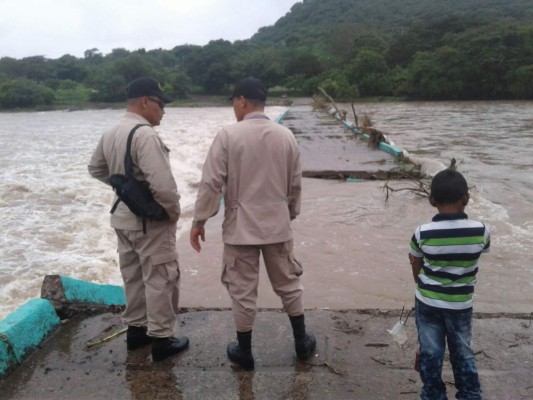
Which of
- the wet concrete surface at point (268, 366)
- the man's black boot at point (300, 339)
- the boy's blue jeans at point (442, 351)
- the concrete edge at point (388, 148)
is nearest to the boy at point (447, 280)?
the boy's blue jeans at point (442, 351)

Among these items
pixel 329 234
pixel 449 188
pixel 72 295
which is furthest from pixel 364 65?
pixel 449 188

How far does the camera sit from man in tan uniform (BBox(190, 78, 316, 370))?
2943 millimetres

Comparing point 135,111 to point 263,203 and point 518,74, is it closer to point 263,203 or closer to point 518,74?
point 263,203

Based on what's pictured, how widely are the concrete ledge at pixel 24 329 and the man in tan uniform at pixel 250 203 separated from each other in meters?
1.36

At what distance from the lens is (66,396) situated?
113 inches

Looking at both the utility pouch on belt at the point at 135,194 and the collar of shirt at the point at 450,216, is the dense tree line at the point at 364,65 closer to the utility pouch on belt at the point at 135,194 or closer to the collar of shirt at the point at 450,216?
the utility pouch on belt at the point at 135,194

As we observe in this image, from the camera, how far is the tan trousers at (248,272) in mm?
3023

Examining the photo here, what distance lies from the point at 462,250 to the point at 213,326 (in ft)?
6.79

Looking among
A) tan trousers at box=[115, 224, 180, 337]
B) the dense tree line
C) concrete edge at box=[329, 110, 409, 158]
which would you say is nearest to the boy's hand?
tan trousers at box=[115, 224, 180, 337]

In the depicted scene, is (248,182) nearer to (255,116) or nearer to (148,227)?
(255,116)

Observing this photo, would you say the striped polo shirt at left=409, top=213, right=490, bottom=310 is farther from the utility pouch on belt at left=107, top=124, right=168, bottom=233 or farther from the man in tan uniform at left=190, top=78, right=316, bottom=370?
the utility pouch on belt at left=107, top=124, right=168, bottom=233

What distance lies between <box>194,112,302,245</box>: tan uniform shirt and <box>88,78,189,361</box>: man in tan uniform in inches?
10.8

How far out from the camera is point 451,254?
2354 mm

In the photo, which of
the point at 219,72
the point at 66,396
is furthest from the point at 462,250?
the point at 219,72
